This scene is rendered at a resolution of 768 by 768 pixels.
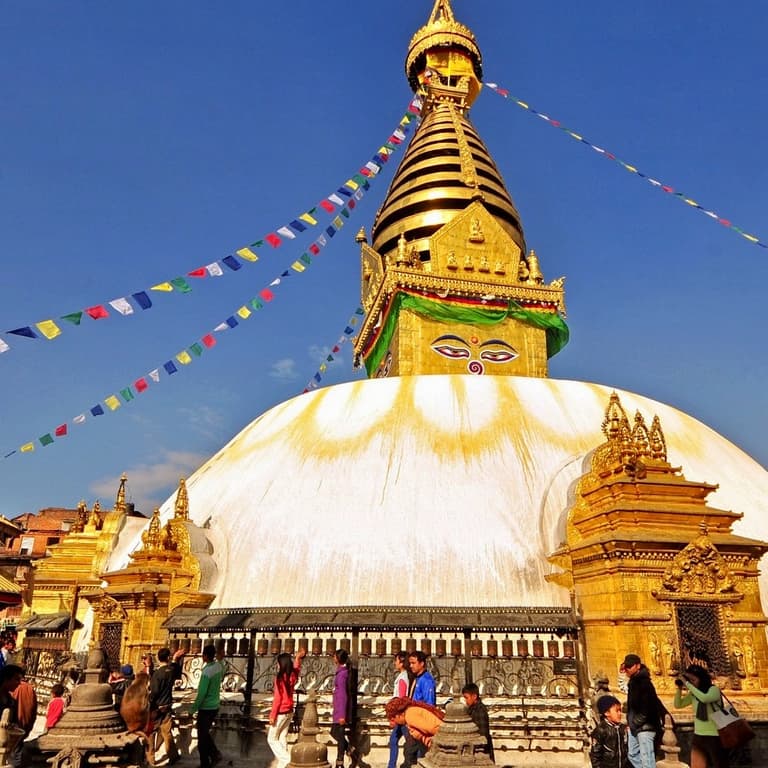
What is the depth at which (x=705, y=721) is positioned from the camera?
18.4 ft

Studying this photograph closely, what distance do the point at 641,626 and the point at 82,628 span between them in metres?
12.6

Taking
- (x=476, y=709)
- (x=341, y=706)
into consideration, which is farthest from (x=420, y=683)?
(x=341, y=706)

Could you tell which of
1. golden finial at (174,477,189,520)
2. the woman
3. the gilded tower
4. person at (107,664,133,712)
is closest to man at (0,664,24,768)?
person at (107,664,133,712)

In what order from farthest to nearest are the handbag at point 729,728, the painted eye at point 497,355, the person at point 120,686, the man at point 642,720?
the painted eye at point 497,355, the person at point 120,686, the man at point 642,720, the handbag at point 729,728

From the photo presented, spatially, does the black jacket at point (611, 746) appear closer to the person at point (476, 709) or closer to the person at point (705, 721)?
the person at point (705, 721)

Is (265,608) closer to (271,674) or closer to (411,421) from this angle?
(271,674)

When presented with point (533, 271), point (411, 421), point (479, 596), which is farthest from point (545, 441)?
point (533, 271)

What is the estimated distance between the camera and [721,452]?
581 inches

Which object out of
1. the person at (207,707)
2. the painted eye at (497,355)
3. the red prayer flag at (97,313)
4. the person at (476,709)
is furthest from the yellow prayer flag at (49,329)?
the painted eye at (497,355)

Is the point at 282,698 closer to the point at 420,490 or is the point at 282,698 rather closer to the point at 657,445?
the point at 420,490

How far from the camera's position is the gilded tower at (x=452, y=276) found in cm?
2106

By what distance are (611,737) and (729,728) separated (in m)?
1.18

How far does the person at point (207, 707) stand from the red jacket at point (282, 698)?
733 millimetres

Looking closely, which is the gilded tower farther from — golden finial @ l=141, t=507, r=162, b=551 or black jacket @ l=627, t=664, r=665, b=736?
black jacket @ l=627, t=664, r=665, b=736
